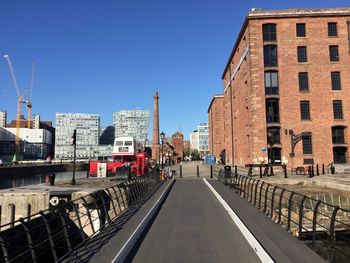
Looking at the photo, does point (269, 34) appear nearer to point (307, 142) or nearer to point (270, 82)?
point (270, 82)

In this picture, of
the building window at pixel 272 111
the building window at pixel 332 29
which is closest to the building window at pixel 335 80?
the building window at pixel 332 29

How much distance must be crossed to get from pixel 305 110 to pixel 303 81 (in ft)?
13.6

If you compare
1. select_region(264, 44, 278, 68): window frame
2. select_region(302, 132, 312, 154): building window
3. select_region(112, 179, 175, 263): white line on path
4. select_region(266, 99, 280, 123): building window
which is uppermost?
select_region(264, 44, 278, 68): window frame

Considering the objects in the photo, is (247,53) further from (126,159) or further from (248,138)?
(126,159)

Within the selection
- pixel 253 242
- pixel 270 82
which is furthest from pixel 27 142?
pixel 253 242

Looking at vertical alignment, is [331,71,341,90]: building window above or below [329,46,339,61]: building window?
below

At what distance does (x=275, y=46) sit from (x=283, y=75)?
4388 mm

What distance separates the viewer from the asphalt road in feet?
24.1

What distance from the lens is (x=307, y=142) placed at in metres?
46.2

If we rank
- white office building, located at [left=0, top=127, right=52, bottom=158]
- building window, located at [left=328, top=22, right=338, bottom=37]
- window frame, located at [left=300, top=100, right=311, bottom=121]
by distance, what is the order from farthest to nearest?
white office building, located at [left=0, top=127, right=52, bottom=158]
building window, located at [left=328, top=22, right=338, bottom=37]
window frame, located at [left=300, top=100, right=311, bottom=121]

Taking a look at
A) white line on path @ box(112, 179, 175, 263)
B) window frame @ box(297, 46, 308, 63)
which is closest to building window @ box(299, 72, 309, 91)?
window frame @ box(297, 46, 308, 63)

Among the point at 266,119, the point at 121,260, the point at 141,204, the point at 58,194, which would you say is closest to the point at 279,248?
the point at 121,260

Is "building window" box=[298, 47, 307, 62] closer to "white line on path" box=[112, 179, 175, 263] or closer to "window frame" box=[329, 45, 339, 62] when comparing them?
"window frame" box=[329, 45, 339, 62]

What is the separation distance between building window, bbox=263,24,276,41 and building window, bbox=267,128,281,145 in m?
13.1
